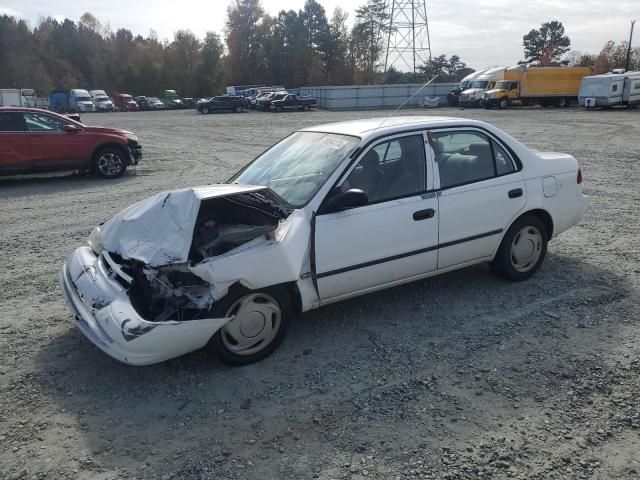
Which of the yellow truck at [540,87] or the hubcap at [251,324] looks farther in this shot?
the yellow truck at [540,87]

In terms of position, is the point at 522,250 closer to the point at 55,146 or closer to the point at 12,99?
the point at 55,146

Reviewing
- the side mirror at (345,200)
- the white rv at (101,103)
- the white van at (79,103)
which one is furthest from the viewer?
the white rv at (101,103)

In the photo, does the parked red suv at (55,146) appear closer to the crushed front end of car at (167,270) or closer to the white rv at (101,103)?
the crushed front end of car at (167,270)

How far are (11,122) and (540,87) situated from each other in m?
42.3

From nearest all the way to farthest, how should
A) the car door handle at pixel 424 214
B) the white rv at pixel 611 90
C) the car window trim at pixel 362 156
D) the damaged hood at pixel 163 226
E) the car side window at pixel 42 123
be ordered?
the damaged hood at pixel 163 226 → the car window trim at pixel 362 156 → the car door handle at pixel 424 214 → the car side window at pixel 42 123 → the white rv at pixel 611 90

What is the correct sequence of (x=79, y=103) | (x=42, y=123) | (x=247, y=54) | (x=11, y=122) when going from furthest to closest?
(x=247, y=54) < (x=79, y=103) < (x=42, y=123) < (x=11, y=122)

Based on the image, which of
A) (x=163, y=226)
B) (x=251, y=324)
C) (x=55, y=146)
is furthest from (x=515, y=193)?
(x=55, y=146)

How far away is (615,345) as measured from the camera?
393 cm

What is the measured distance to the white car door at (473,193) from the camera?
453cm

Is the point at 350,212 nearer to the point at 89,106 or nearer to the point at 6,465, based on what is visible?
the point at 6,465

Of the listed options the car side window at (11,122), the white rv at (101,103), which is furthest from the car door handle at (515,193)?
the white rv at (101,103)

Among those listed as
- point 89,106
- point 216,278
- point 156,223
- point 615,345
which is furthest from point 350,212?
point 89,106

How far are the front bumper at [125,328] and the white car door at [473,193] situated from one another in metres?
2.17

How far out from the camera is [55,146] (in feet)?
36.9
